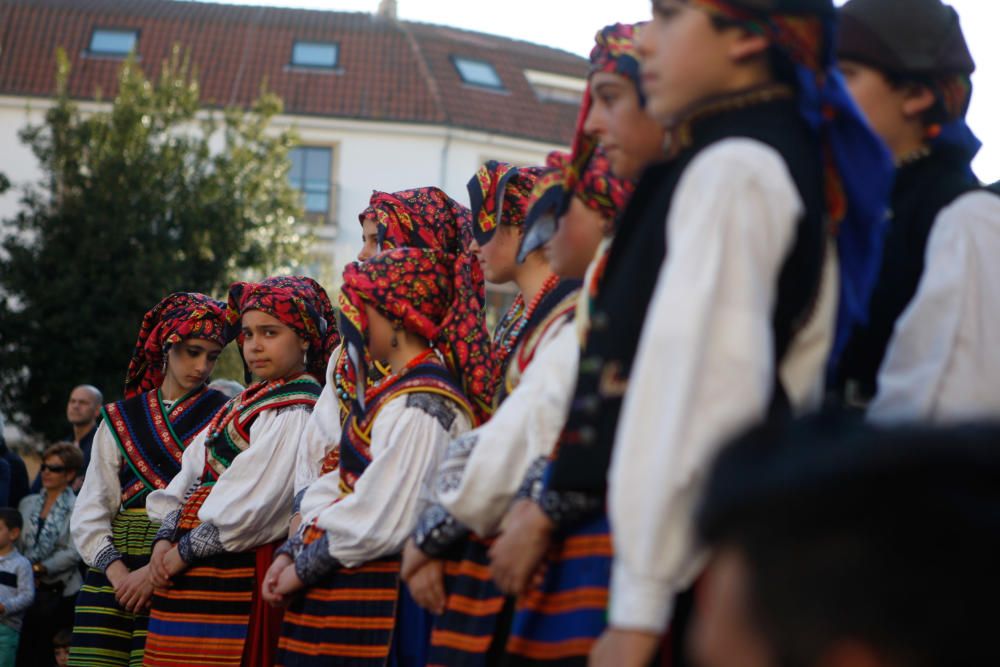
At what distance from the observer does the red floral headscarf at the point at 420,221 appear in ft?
18.4

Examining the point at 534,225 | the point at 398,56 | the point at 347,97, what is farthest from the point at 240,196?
the point at 534,225

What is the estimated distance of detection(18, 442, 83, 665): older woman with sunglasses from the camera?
8.59 metres

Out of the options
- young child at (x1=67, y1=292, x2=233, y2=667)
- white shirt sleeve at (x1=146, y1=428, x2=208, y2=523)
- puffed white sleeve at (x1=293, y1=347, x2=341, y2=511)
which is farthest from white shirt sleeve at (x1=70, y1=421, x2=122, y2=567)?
puffed white sleeve at (x1=293, y1=347, x2=341, y2=511)

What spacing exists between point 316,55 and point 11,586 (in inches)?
1001

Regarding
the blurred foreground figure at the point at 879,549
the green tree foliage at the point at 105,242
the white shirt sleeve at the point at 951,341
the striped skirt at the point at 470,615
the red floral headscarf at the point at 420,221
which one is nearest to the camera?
the blurred foreground figure at the point at 879,549

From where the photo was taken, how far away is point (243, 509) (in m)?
5.48

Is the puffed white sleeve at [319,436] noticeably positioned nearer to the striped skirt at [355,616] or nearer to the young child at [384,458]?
the young child at [384,458]

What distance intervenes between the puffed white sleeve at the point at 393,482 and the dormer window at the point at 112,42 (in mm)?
28614

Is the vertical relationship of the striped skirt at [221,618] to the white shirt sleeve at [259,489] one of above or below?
below

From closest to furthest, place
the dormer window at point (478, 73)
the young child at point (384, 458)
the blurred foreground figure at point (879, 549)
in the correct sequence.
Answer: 1. the blurred foreground figure at point (879, 549)
2. the young child at point (384, 458)
3. the dormer window at point (478, 73)

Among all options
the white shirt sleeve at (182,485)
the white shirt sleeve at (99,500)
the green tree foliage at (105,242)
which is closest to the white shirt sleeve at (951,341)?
the white shirt sleeve at (182,485)

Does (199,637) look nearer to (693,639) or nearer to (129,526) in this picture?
(129,526)

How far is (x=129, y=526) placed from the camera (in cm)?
640

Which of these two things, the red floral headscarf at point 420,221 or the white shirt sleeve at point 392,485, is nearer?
the white shirt sleeve at point 392,485
